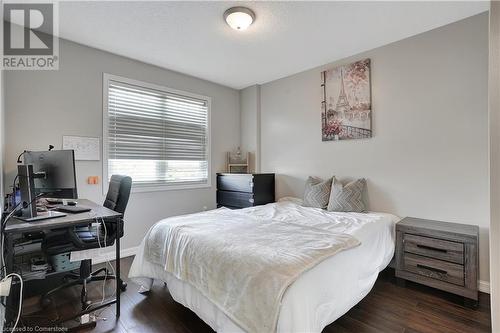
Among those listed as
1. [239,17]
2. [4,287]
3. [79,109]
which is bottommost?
[4,287]

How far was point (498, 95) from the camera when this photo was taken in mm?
1580

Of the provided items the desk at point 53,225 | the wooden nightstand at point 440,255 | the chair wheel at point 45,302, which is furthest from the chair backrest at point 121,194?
the wooden nightstand at point 440,255

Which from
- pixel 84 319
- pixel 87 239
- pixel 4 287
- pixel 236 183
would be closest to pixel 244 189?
pixel 236 183

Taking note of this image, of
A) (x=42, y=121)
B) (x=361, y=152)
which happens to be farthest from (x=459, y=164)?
(x=42, y=121)

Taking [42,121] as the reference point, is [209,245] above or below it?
below

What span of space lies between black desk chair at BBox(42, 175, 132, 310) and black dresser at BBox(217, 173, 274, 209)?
1858mm

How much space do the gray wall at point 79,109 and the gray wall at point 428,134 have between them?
7.71 feet

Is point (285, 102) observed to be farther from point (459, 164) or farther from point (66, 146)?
point (66, 146)

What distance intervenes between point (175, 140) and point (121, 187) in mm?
1655

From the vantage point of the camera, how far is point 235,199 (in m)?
4.03

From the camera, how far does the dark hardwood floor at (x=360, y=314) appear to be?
72.4 inches

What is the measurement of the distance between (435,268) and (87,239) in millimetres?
3166

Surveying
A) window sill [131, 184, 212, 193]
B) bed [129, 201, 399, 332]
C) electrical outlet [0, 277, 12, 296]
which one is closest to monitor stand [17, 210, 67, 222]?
electrical outlet [0, 277, 12, 296]

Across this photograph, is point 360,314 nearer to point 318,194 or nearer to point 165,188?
point 318,194
